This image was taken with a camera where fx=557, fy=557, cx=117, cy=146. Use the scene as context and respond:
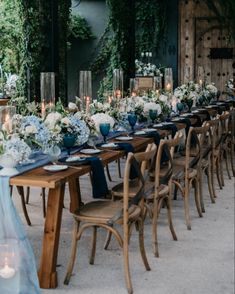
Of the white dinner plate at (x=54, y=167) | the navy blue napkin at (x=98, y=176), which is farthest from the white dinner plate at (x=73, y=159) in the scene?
the white dinner plate at (x=54, y=167)

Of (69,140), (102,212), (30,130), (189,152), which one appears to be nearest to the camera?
(102,212)

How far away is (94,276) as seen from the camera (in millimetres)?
3617

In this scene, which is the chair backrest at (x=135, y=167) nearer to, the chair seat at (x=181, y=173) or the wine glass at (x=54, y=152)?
the wine glass at (x=54, y=152)

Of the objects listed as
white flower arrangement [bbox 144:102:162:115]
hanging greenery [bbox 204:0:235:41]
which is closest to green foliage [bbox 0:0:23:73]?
hanging greenery [bbox 204:0:235:41]

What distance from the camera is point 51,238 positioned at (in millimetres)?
3412

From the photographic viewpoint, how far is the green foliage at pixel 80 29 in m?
14.6

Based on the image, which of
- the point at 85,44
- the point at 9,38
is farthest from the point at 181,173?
the point at 85,44

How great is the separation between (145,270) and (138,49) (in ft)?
38.2

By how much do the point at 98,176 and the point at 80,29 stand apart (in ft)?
37.8

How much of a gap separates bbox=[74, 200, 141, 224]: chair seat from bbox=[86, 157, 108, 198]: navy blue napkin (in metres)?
0.13

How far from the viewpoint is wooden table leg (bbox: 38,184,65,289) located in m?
3.41

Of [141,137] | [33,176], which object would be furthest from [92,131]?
[33,176]

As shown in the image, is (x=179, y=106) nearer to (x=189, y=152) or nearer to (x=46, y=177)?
(x=189, y=152)

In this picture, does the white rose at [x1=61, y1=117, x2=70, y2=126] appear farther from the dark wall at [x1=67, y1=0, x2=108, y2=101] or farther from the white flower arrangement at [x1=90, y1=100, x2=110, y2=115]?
the dark wall at [x1=67, y1=0, x2=108, y2=101]
